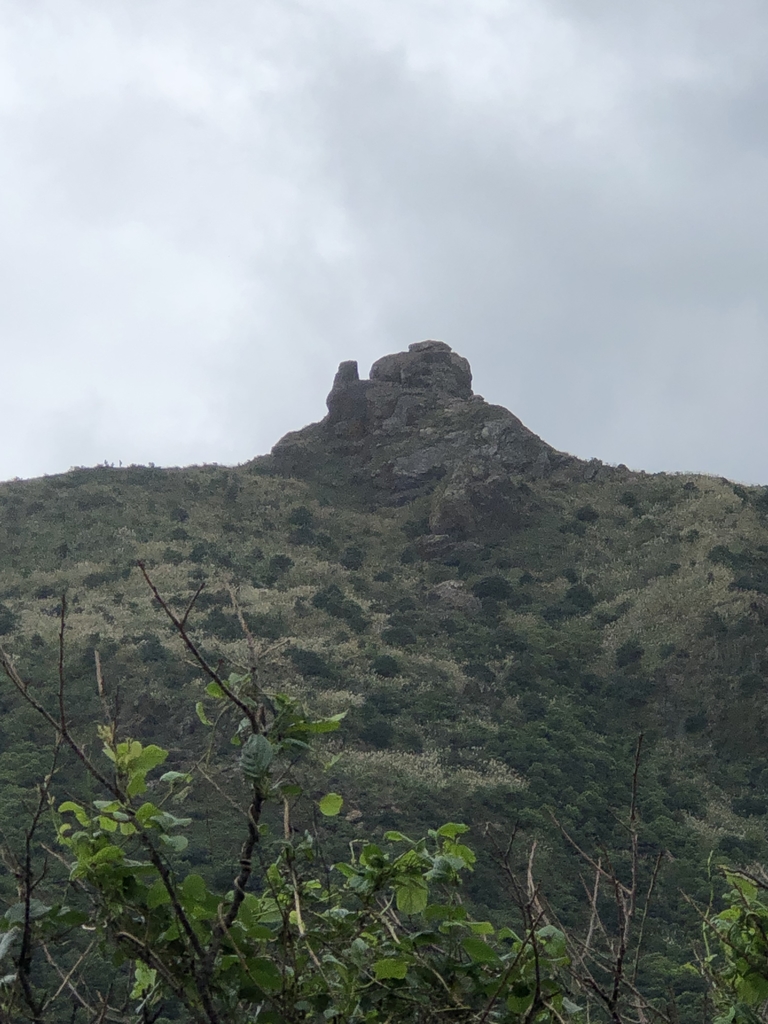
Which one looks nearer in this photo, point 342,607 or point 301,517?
point 342,607

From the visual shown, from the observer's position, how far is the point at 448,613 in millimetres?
41156

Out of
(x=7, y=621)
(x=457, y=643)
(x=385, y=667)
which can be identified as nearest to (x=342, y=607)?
(x=457, y=643)

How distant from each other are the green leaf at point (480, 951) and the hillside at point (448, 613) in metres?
14.5

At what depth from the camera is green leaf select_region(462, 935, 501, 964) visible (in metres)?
1.97

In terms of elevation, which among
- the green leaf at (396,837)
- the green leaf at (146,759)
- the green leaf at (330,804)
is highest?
the green leaf at (146,759)

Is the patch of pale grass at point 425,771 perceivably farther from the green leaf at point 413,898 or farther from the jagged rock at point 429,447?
the green leaf at point 413,898

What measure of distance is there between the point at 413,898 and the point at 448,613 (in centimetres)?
3926

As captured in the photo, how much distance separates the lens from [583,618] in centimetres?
4122

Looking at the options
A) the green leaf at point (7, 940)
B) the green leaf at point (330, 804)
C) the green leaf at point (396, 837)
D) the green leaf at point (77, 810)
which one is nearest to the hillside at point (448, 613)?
the green leaf at point (396, 837)

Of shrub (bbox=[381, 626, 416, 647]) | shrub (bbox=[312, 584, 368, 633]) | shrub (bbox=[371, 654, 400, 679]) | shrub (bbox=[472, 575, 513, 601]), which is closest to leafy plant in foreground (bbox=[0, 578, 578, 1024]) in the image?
shrub (bbox=[371, 654, 400, 679])

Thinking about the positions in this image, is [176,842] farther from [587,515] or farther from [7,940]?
[587,515]

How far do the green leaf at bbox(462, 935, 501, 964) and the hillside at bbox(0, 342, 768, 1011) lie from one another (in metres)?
→ 14.5

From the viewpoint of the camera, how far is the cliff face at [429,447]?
49.1 metres

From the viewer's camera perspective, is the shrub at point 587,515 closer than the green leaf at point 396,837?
No
